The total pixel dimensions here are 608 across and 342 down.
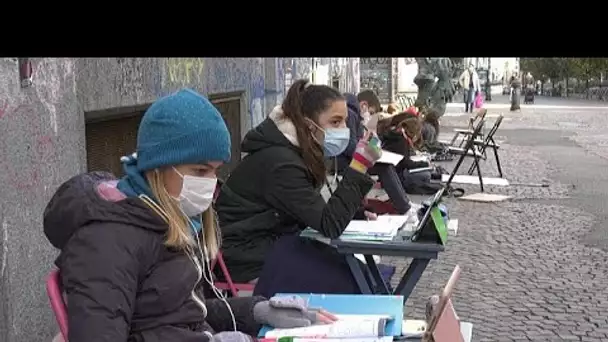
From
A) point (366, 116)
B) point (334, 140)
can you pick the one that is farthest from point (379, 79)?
point (334, 140)

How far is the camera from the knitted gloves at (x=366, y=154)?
13.0ft

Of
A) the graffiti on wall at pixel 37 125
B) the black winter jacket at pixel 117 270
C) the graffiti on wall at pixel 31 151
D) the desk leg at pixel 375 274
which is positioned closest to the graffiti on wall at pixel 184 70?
the graffiti on wall at pixel 37 125

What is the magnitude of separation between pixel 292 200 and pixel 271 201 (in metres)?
0.13

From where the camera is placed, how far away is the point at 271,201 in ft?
13.6

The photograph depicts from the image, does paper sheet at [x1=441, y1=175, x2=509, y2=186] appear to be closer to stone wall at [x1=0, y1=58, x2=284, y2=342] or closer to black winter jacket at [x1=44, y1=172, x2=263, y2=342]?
stone wall at [x1=0, y1=58, x2=284, y2=342]

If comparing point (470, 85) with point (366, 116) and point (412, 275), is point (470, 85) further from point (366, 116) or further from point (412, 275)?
point (412, 275)

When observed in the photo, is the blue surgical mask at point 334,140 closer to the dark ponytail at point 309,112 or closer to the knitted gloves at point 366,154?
the dark ponytail at point 309,112

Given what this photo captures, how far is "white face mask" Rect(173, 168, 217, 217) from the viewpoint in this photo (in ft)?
8.25

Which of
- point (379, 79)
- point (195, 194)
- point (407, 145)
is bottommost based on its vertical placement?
point (379, 79)

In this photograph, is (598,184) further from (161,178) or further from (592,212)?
(161,178)

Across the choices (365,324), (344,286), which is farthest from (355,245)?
(365,324)

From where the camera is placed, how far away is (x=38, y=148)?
4.57m

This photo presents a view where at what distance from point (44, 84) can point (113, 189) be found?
2.49 m

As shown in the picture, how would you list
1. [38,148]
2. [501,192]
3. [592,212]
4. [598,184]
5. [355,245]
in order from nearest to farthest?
[355,245] → [38,148] → [592,212] → [501,192] → [598,184]
